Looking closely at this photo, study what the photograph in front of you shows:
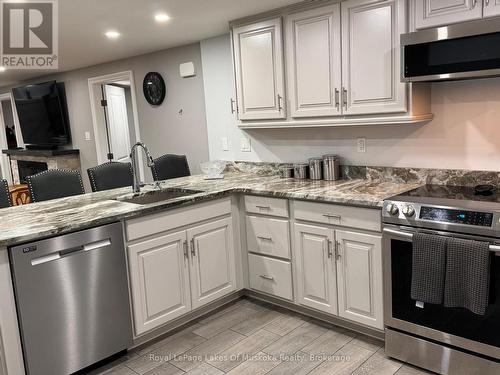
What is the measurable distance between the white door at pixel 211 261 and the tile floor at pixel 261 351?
0.21m

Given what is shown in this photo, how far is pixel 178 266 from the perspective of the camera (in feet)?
9.29

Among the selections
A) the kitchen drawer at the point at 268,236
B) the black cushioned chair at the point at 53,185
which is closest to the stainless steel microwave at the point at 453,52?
the kitchen drawer at the point at 268,236

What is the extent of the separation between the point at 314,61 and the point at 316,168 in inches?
30.3

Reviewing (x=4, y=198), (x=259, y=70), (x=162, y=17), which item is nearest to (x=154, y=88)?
(x=162, y=17)

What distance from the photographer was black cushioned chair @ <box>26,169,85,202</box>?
327 centimetres

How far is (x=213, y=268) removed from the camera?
3.07 metres

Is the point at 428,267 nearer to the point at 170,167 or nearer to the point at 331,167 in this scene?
the point at 331,167

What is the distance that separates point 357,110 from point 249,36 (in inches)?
43.8

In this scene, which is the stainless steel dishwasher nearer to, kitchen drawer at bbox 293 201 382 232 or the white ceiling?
kitchen drawer at bbox 293 201 382 232

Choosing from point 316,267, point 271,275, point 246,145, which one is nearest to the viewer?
point 316,267

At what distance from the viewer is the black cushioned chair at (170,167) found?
13.3ft

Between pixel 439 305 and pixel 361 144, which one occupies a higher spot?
pixel 361 144

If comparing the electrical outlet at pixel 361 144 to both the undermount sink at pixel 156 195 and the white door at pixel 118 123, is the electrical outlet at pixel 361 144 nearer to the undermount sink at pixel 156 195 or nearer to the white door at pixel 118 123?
the undermount sink at pixel 156 195

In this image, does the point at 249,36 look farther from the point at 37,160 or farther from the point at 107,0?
the point at 37,160
